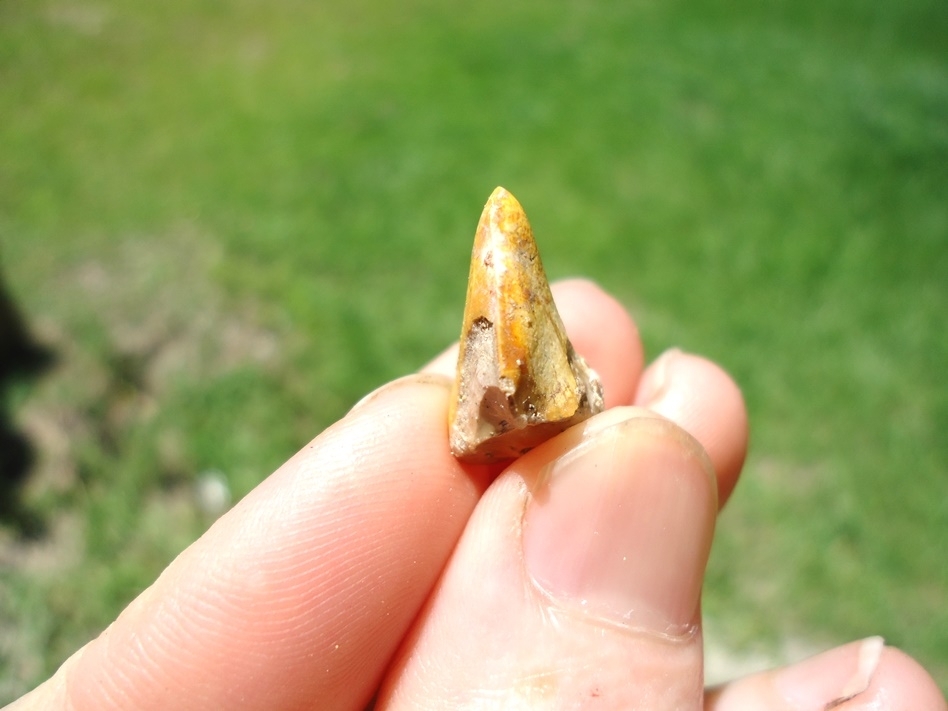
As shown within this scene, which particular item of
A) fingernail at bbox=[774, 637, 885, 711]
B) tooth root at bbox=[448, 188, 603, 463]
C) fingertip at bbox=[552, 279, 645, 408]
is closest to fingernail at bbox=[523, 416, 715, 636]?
tooth root at bbox=[448, 188, 603, 463]

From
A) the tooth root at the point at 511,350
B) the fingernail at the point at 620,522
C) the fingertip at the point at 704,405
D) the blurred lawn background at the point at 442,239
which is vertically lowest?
the blurred lawn background at the point at 442,239

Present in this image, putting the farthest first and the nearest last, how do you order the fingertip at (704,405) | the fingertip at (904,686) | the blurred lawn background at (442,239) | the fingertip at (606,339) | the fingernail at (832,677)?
the blurred lawn background at (442,239), the fingertip at (606,339), the fingertip at (704,405), the fingernail at (832,677), the fingertip at (904,686)

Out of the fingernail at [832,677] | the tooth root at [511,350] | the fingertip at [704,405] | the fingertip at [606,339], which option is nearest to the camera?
the tooth root at [511,350]

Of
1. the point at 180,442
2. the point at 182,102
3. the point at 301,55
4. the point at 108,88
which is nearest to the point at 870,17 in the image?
the point at 301,55

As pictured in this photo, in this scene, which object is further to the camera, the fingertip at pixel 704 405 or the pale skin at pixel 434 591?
the fingertip at pixel 704 405

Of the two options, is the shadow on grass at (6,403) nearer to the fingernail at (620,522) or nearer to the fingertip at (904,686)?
the fingernail at (620,522)

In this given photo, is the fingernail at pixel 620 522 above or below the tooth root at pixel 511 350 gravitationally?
below

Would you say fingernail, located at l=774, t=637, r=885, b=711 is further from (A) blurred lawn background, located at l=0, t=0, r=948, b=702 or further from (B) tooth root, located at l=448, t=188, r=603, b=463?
(A) blurred lawn background, located at l=0, t=0, r=948, b=702

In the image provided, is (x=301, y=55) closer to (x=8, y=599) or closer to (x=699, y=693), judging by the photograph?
(x=8, y=599)

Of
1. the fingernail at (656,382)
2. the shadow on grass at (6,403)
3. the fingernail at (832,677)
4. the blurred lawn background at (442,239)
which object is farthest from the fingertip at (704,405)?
the shadow on grass at (6,403)
